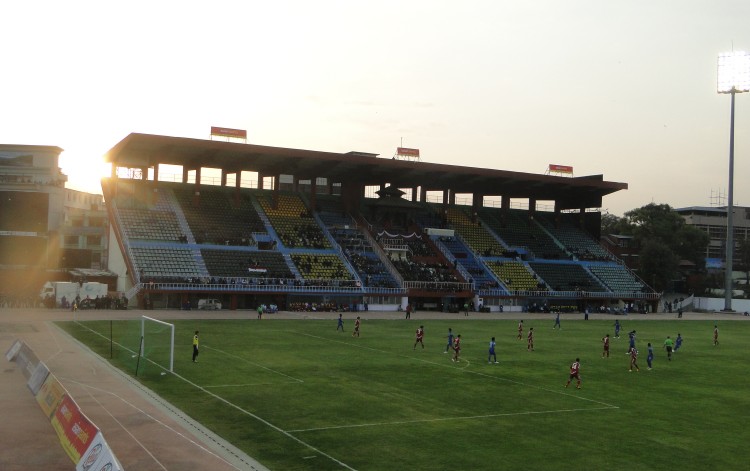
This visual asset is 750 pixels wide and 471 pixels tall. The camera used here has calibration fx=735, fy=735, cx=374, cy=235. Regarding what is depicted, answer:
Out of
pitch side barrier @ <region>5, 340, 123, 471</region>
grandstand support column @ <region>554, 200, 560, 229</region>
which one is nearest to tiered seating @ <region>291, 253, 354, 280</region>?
grandstand support column @ <region>554, 200, 560, 229</region>

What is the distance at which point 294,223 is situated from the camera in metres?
87.9

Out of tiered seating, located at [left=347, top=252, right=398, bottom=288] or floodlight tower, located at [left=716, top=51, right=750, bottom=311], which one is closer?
tiered seating, located at [left=347, top=252, right=398, bottom=288]

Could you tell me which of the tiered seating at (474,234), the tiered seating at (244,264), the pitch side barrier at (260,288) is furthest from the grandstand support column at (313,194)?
the tiered seating at (474,234)

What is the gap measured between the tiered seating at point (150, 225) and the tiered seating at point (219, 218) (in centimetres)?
205

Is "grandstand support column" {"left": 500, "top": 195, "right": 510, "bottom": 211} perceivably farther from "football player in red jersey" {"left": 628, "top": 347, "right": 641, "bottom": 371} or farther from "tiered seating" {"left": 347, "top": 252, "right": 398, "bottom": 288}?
"football player in red jersey" {"left": 628, "top": 347, "right": 641, "bottom": 371}

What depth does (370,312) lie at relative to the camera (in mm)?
76188

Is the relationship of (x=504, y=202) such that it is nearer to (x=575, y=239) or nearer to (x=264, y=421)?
(x=575, y=239)

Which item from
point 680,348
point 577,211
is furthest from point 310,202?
point 680,348

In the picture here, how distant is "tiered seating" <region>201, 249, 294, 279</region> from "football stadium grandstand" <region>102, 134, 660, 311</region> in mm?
124

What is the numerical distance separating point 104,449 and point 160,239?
2517 inches

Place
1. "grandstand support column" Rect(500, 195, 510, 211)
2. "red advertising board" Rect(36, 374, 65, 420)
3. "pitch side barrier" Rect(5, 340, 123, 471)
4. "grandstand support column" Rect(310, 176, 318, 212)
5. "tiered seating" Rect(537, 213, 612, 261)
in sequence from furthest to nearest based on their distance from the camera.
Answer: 1. "grandstand support column" Rect(500, 195, 510, 211)
2. "tiered seating" Rect(537, 213, 612, 261)
3. "grandstand support column" Rect(310, 176, 318, 212)
4. "red advertising board" Rect(36, 374, 65, 420)
5. "pitch side barrier" Rect(5, 340, 123, 471)

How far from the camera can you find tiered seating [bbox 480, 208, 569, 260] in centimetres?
9940

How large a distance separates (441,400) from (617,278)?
2993 inches

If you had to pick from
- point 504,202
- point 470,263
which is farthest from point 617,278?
point 470,263
